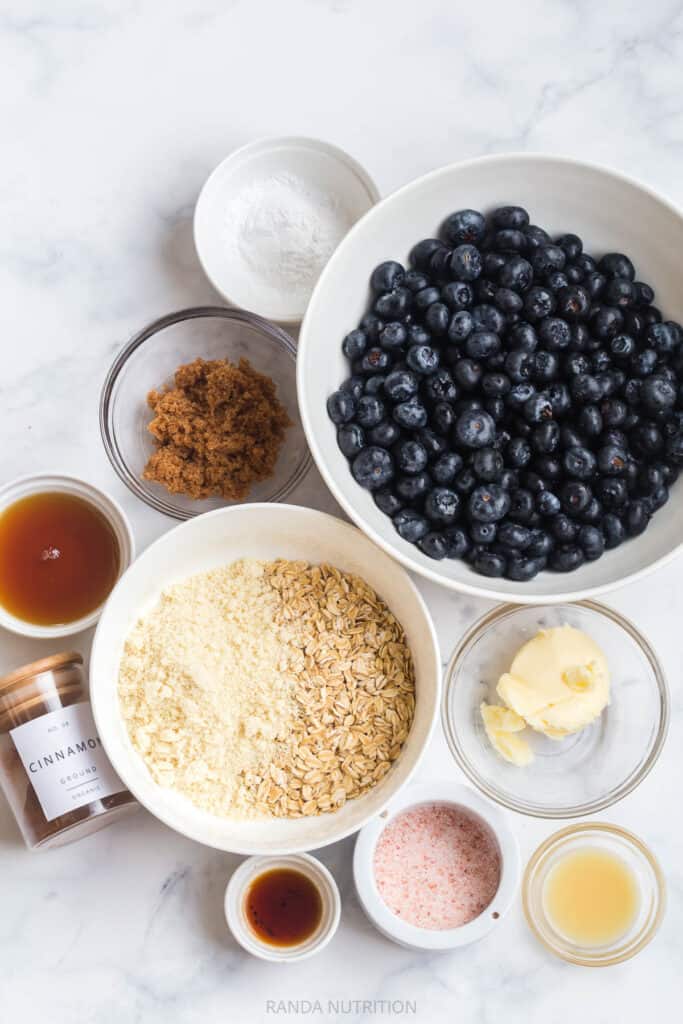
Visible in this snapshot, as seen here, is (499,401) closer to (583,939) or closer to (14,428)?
(14,428)

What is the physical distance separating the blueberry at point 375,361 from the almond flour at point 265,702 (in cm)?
40

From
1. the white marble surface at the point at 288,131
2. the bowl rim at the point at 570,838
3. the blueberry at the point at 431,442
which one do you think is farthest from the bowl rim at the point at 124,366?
the bowl rim at the point at 570,838

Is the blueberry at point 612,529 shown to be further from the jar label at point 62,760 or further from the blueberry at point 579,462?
the jar label at point 62,760

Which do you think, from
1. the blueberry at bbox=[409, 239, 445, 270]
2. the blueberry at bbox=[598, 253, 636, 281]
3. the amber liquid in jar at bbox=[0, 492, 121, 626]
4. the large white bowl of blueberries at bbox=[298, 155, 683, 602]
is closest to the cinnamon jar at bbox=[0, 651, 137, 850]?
the amber liquid in jar at bbox=[0, 492, 121, 626]

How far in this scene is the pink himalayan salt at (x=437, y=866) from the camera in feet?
5.18

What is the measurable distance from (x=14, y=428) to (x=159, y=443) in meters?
0.29

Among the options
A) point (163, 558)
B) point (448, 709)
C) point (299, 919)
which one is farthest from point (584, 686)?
point (163, 558)

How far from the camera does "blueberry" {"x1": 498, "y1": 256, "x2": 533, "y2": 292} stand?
138 cm

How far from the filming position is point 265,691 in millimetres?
1482

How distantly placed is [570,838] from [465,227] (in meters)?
1.11

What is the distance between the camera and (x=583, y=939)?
166 cm

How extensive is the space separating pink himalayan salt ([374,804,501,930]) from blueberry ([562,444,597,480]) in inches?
25.7

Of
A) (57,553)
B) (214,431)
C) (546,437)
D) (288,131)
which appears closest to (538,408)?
(546,437)

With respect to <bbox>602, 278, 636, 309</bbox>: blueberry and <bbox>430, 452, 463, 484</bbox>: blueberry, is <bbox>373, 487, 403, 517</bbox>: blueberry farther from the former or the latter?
<bbox>602, 278, 636, 309</bbox>: blueberry
